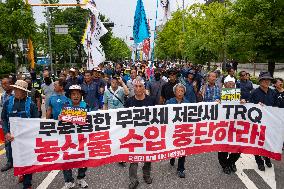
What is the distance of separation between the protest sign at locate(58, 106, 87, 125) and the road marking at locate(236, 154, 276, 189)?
9.92 ft

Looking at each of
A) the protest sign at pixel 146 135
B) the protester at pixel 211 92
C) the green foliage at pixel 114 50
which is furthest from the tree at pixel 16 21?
the green foliage at pixel 114 50

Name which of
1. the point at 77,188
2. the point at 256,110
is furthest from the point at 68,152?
the point at 256,110

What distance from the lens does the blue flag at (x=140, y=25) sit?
9742 millimetres

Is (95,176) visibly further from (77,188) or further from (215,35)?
(215,35)

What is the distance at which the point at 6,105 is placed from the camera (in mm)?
6191

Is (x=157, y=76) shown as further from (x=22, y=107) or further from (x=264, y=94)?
(x=22, y=107)

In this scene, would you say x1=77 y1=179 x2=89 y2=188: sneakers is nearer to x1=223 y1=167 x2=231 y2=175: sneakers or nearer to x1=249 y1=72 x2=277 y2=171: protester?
x1=223 y1=167 x2=231 y2=175: sneakers

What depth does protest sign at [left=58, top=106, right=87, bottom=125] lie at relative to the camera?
5.58 metres

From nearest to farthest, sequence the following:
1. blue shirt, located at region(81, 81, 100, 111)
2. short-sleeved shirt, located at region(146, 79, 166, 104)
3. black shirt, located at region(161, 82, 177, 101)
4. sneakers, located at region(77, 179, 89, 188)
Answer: sneakers, located at region(77, 179, 89, 188) → black shirt, located at region(161, 82, 177, 101) → blue shirt, located at region(81, 81, 100, 111) → short-sleeved shirt, located at region(146, 79, 166, 104)

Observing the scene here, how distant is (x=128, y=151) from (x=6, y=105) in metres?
2.29

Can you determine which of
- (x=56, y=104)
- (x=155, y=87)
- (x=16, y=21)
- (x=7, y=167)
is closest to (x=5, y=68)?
(x=16, y=21)

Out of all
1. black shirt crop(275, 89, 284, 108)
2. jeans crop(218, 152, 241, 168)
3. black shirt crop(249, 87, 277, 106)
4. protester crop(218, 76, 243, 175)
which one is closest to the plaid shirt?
protester crop(218, 76, 243, 175)

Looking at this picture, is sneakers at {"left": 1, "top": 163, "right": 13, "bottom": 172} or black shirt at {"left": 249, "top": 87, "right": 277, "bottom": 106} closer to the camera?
black shirt at {"left": 249, "top": 87, "right": 277, "bottom": 106}

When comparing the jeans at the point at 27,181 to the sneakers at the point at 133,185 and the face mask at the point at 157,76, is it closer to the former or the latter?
the sneakers at the point at 133,185
